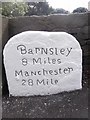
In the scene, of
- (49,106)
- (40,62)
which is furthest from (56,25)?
(49,106)

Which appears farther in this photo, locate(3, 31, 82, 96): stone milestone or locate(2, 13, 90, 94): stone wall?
locate(2, 13, 90, 94): stone wall

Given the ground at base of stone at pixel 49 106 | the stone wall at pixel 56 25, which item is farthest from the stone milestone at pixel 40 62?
the stone wall at pixel 56 25

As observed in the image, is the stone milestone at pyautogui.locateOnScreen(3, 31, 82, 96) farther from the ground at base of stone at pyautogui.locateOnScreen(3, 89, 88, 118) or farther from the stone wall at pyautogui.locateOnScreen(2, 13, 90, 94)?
the stone wall at pyautogui.locateOnScreen(2, 13, 90, 94)

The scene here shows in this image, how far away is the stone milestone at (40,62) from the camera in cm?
341

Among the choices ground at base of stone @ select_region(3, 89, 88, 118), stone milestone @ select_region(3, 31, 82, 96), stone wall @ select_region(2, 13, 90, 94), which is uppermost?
stone wall @ select_region(2, 13, 90, 94)

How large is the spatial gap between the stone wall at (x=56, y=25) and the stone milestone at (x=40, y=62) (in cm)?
43

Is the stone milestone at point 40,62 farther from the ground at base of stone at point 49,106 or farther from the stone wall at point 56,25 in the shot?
the stone wall at point 56,25

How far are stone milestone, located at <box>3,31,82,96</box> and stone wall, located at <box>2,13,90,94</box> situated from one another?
43 cm

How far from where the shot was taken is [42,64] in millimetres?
3432

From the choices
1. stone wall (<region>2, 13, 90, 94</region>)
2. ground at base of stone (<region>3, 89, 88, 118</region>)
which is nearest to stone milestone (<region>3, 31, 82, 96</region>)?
ground at base of stone (<region>3, 89, 88, 118</region>)

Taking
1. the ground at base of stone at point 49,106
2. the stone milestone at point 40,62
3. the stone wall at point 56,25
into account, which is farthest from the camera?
the stone wall at point 56,25

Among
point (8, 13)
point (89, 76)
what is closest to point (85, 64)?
point (89, 76)

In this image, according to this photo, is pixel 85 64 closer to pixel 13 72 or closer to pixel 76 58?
pixel 76 58

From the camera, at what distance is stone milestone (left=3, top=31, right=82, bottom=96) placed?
3.41m
